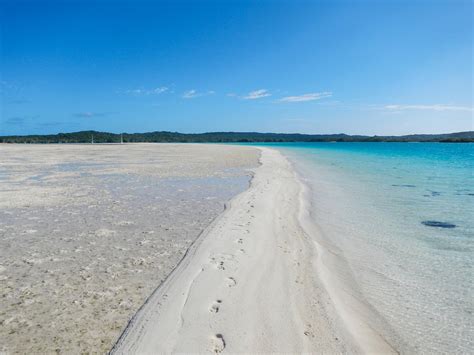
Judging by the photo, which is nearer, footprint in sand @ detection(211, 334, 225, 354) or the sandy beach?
footprint in sand @ detection(211, 334, 225, 354)

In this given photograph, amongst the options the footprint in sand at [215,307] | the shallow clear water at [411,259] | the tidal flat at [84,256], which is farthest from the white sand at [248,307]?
the shallow clear water at [411,259]

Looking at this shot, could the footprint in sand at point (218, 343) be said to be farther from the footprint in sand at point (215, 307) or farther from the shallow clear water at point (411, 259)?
the shallow clear water at point (411, 259)

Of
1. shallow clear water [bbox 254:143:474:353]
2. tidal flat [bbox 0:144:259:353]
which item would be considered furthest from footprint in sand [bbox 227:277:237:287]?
shallow clear water [bbox 254:143:474:353]

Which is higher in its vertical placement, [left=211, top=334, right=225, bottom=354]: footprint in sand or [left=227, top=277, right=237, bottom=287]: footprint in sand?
[left=227, top=277, right=237, bottom=287]: footprint in sand

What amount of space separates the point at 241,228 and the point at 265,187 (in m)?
6.71

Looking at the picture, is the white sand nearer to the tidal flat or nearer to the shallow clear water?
the tidal flat

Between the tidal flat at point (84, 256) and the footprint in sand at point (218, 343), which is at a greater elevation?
the tidal flat at point (84, 256)

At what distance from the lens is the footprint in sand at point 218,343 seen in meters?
3.36

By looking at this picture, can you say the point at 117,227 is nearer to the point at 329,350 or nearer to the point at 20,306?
the point at 20,306

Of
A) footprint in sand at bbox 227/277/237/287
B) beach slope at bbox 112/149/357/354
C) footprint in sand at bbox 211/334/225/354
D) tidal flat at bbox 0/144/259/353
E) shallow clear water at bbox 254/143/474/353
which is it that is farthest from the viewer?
footprint in sand at bbox 227/277/237/287

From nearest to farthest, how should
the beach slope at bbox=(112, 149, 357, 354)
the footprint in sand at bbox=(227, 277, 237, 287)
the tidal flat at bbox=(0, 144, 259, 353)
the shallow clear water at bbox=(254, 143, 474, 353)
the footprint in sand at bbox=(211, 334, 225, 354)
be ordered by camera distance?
the footprint in sand at bbox=(211, 334, 225, 354)
the beach slope at bbox=(112, 149, 357, 354)
the tidal flat at bbox=(0, 144, 259, 353)
the shallow clear water at bbox=(254, 143, 474, 353)
the footprint in sand at bbox=(227, 277, 237, 287)

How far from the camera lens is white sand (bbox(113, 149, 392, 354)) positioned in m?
3.50

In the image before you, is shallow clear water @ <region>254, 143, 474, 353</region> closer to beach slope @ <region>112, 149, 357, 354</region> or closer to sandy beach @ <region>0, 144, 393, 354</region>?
sandy beach @ <region>0, 144, 393, 354</region>

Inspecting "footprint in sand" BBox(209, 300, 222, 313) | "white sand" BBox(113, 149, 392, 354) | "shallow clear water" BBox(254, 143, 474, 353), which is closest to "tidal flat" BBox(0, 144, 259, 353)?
"white sand" BBox(113, 149, 392, 354)
